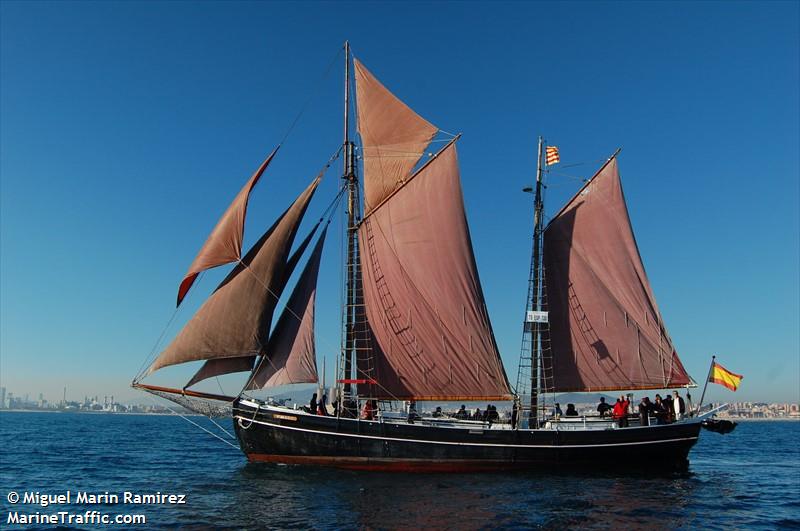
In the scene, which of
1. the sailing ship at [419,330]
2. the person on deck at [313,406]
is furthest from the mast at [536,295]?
the person on deck at [313,406]

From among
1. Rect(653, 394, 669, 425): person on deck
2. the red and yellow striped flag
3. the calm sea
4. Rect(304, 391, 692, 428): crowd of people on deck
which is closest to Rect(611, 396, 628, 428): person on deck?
Rect(304, 391, 692, 428): crowd of people on deck

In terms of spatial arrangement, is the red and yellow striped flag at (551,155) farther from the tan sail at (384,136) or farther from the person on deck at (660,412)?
the person on deck at (660,412)

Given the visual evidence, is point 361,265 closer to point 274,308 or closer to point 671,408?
point 274,308

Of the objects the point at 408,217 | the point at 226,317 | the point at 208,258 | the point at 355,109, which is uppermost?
the point at 355,109

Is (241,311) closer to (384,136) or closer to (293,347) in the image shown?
(293,347)

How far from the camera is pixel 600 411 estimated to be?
3347 centimetres

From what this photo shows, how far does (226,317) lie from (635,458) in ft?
72.1

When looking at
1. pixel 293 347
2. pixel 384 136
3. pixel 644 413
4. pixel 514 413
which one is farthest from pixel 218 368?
pixel 644 413

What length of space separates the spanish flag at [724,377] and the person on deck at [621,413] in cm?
495

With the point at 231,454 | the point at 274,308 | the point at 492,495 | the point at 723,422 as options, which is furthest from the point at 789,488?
the point at 231,454

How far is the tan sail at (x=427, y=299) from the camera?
109 ft

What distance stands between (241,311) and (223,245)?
3.47 m

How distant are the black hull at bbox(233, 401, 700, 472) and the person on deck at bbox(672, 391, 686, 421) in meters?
2.56

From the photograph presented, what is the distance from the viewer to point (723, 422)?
34656mm
